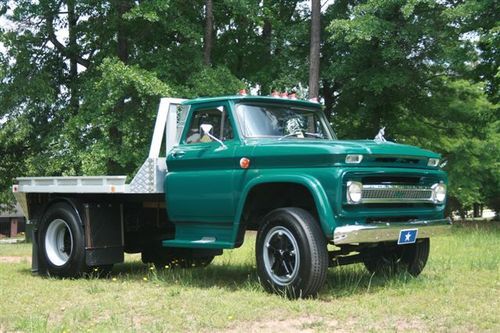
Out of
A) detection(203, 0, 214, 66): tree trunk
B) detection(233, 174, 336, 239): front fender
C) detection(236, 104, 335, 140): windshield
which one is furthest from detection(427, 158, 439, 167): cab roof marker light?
detection(203, 0, 214, 66): tree trunk

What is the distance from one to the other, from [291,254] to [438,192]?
2.06m

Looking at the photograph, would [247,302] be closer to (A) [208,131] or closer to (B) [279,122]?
(A) [208,131]

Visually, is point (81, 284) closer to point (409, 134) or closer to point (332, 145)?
point (332, 145)

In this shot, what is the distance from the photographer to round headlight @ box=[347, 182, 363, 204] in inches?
269

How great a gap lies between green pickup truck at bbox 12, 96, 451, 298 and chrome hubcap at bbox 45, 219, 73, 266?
0.01 meters

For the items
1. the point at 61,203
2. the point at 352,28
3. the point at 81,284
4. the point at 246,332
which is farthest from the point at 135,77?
the point at 246,332

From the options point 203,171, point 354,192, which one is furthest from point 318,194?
point 203,171

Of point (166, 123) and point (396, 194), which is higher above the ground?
point (166, 123)

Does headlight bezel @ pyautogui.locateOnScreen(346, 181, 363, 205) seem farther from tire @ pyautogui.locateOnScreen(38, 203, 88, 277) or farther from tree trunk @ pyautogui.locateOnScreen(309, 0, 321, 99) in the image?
tree trunk @ pyautogui.locateOnScreen(309, 0, 321, 99)

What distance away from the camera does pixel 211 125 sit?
8180mm

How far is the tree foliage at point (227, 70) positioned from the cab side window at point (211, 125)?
11.5 meters

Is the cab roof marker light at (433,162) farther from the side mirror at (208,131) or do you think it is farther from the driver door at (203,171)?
the side mirror at (208,131)

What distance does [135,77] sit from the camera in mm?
19594

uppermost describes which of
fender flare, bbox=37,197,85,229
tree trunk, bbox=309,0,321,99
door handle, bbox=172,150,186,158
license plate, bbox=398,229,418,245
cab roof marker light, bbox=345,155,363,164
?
tree trunk, bbox=309,0,321,99
